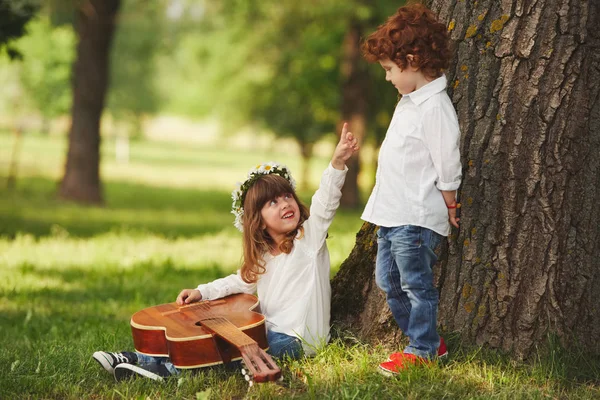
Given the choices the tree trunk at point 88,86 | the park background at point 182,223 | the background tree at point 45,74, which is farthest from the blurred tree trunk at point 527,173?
the background tree at point 45,74

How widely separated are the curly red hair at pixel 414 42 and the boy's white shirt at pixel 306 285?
0.76 meters

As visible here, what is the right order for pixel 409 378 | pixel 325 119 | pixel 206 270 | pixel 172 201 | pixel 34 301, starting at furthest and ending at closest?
pixel 325 119 → pixel 172 201 → pixel 206 270 → pixel 34 301 → pixel 409 378

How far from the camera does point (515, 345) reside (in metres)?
4.01

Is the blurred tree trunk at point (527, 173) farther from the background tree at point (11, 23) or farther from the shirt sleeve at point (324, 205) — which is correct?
the background tree at point (11, 23)

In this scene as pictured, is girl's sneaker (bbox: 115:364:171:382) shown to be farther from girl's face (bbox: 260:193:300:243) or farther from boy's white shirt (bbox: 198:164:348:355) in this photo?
girl's face (bbox: 260:193:300:243)

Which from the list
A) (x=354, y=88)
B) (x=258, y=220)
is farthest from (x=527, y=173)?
(x=354, y=88)

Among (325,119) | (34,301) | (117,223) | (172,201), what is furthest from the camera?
(325,119)

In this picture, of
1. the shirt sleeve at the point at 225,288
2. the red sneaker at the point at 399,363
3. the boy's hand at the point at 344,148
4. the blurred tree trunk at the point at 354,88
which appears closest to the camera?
the red sneaker at the point at 399,363

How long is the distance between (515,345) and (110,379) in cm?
208

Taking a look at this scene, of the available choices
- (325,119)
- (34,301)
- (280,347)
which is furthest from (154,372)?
(325,119)

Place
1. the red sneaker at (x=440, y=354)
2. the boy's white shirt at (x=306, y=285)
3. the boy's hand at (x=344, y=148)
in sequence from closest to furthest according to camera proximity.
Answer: the red sneaker at (x=440, y=354) → the boy's hand at (x=344, y=148) → the boy's white shirt at (x=306, y=285)

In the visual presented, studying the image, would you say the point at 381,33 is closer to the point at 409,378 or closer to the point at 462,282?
the point at 462,282

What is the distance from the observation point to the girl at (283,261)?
412cm

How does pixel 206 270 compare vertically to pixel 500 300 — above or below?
below
